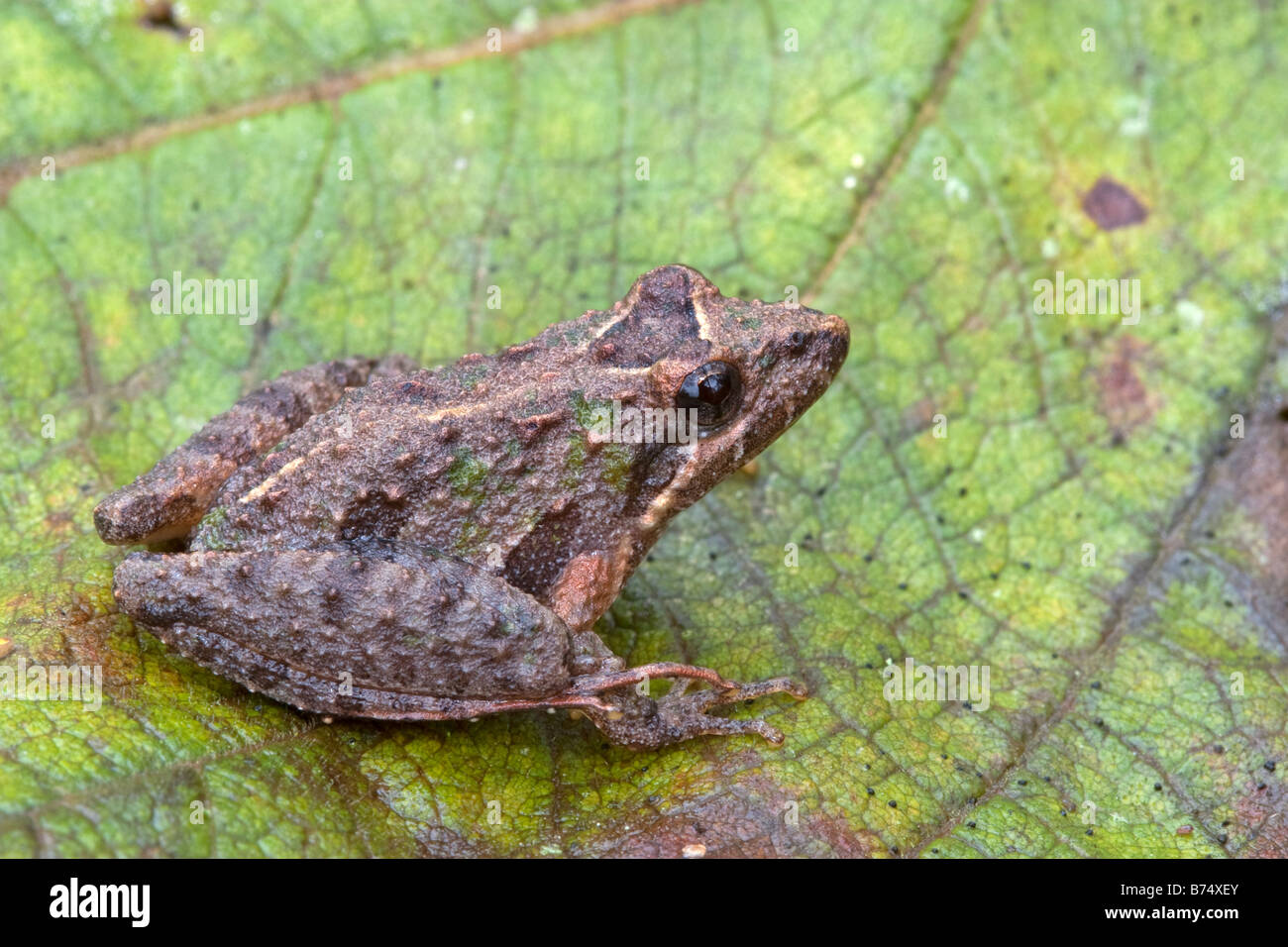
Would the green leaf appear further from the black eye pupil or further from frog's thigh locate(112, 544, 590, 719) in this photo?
the black eye pupil

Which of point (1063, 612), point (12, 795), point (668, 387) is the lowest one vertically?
point (12, 795)

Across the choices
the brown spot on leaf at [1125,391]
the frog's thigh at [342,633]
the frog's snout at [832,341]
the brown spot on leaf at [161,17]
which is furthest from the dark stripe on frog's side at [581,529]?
the brown spot on leaf at [161,17]

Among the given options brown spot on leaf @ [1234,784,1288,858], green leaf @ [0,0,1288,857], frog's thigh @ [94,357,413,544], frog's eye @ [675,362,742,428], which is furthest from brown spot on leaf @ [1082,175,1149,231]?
frog's thigh @ [94,357,413,544]

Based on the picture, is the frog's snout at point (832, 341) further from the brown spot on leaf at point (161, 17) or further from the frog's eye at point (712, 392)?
the brown spot on leaf at point (161, 17)
